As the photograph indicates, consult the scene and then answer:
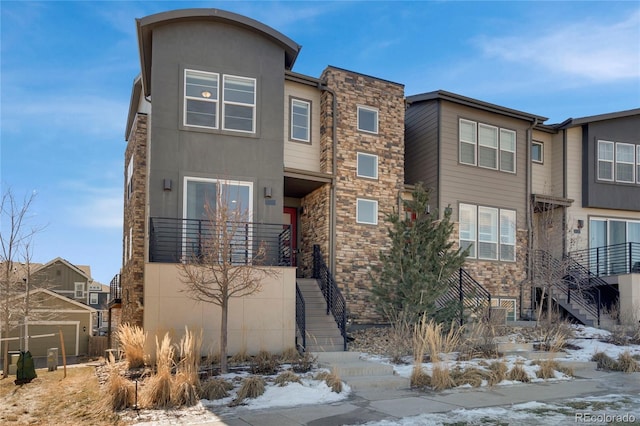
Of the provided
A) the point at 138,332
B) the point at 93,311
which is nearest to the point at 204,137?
the point at 138,332

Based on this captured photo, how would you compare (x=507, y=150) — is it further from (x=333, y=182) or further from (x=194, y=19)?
(x=194, y=19)

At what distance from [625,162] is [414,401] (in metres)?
16.3

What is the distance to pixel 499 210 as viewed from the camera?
742 inches

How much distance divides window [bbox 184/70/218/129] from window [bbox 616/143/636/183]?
1514cm

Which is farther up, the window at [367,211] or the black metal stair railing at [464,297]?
the window at [367,211]

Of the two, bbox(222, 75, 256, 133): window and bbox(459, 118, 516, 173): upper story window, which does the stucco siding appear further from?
bbox(459, 118, 516, 173): upper story window

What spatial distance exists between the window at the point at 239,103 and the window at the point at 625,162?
46.6 feet

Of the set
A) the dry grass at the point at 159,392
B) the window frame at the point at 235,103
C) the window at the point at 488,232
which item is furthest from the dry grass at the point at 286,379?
the window at the point at 488,232

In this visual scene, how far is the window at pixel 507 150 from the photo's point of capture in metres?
19.2

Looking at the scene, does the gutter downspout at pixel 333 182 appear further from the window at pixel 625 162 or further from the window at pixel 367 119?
the window at pixel 625 162

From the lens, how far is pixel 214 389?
852 centimetres

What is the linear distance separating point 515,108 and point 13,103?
15.7m

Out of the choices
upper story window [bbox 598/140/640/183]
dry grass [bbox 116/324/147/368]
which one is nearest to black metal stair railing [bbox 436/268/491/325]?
dry grass [bbox 116/324/147/368]

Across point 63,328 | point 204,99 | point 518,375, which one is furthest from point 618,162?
point 63,328
